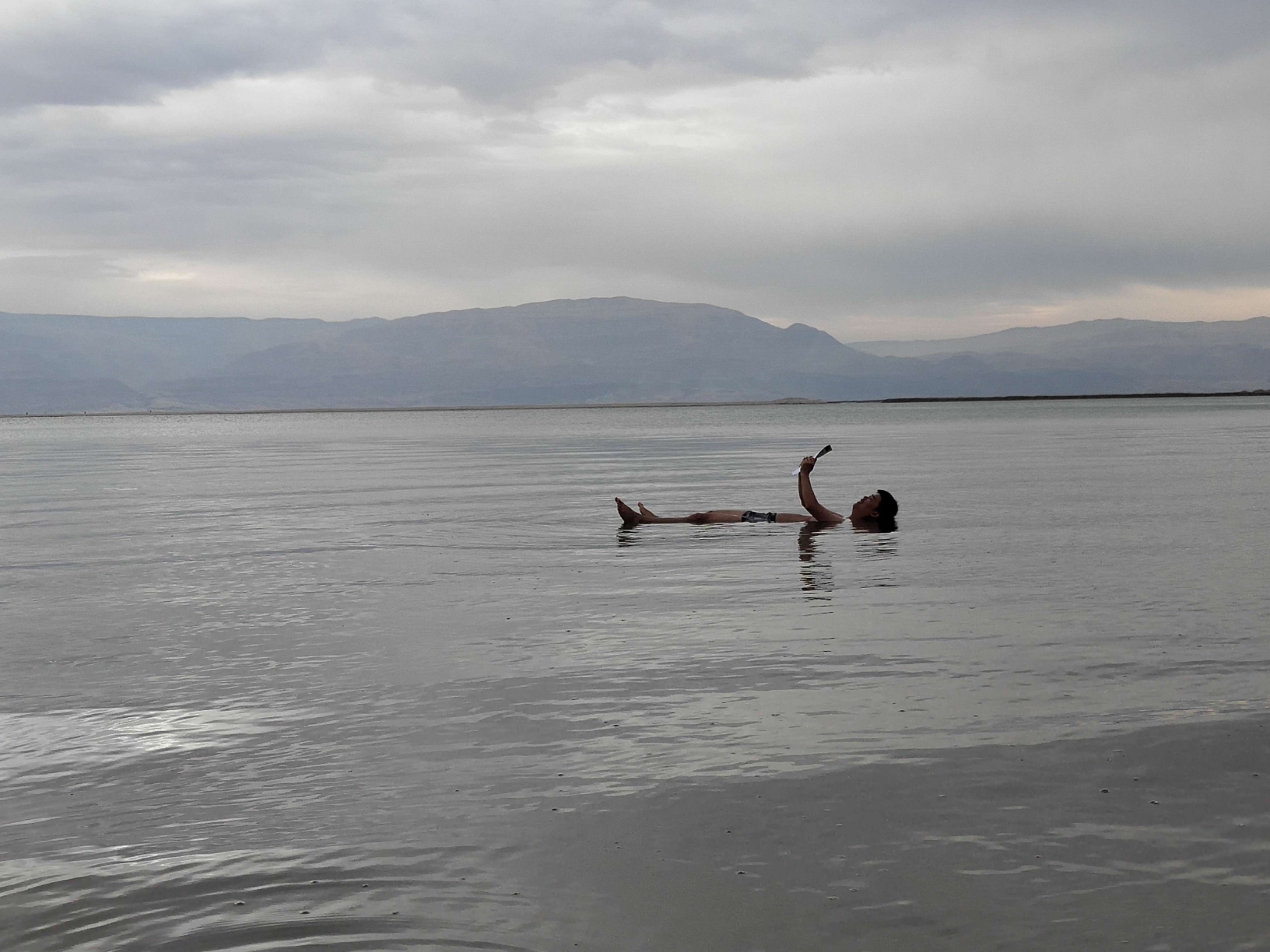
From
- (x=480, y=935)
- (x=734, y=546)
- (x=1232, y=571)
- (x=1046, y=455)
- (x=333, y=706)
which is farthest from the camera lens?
(x=1046, y=455)

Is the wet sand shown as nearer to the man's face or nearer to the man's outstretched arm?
the man's outstretched arm

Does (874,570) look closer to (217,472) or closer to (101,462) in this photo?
(217,472)

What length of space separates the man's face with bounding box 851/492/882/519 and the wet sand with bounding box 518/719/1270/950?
15.9 meters

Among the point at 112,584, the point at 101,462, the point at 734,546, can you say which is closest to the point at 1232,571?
the point at 734,546

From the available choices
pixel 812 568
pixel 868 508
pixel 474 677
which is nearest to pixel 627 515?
pixel 868 508

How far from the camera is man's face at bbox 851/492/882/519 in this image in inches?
971

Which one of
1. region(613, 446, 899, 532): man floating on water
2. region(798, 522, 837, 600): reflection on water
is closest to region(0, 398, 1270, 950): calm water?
region(798, 522, 837, 600): reflection on water

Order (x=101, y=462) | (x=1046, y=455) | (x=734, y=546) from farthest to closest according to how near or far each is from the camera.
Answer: (x=101, y=462) → (x=1046, y=455) → (x=734, y=546)

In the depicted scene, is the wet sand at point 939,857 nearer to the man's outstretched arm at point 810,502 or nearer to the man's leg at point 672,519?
the man's outstretched arm at point 810,502

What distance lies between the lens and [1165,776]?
27.0 ft

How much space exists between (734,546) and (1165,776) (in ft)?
45.6

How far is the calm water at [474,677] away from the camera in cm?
682

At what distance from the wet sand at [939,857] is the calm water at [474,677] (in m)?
0.39

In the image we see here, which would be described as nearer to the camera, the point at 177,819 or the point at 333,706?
the point at 177,819
